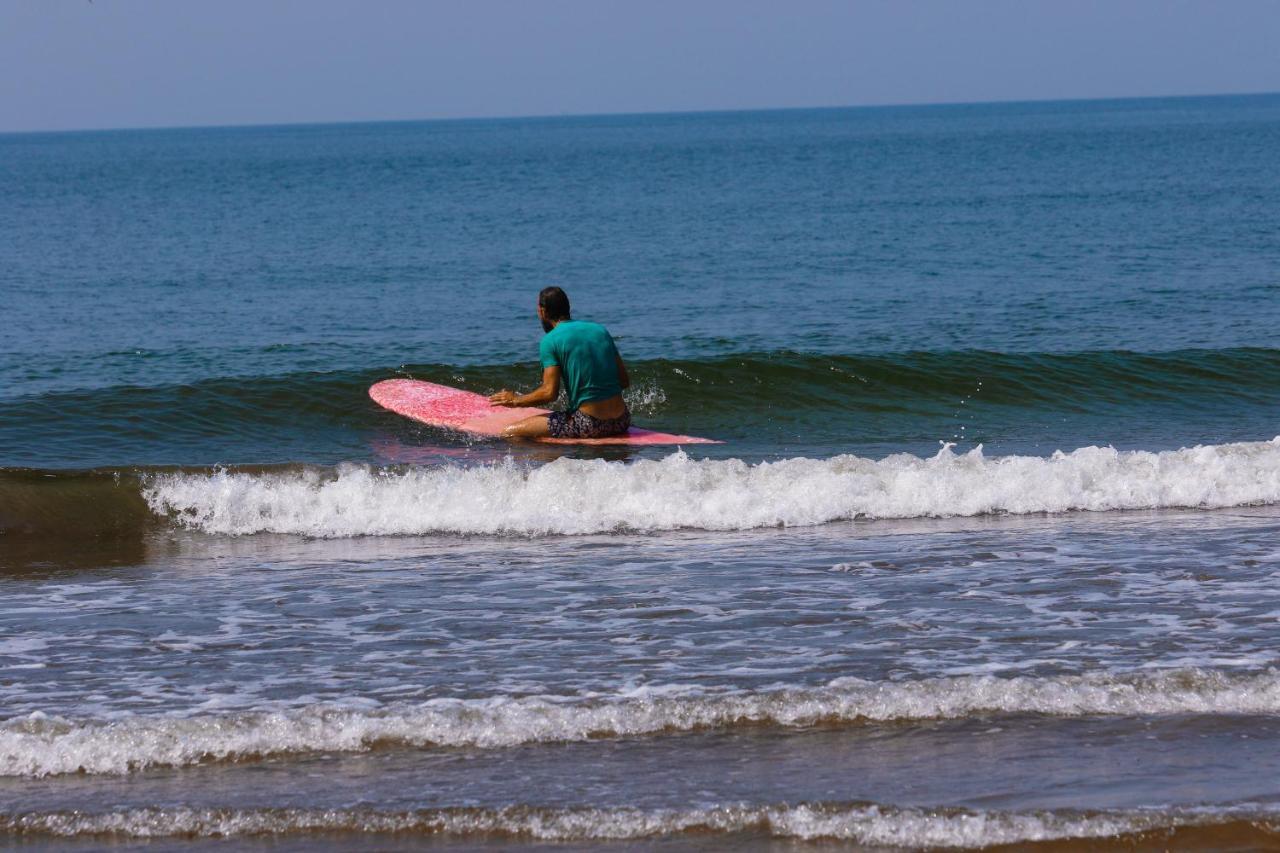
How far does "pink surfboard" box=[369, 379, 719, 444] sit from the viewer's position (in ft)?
41.1

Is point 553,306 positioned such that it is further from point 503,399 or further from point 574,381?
point 503,399

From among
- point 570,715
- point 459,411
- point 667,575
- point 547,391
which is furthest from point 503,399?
point 570,715

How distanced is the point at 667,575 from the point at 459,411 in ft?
18.7

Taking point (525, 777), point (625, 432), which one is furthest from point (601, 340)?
point (525, 777)

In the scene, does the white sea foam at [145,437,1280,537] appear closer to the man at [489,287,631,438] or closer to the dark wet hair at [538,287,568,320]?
the man at [489,287,631,438]

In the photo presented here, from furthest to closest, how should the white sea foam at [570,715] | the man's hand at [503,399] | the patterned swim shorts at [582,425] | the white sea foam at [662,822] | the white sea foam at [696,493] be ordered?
the man's hand at [503,399], the patterned swim shorts at [582,425], the white sea foam at [696,493], the white sea foam at [570,715], the white sea foam at [662,822]

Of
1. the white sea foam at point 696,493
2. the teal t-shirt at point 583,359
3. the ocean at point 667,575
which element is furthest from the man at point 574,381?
the white sea foam at point 696,493

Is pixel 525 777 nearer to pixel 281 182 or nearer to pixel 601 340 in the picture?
pixel 601 340

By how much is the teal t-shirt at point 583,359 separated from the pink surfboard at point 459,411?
1.40ft

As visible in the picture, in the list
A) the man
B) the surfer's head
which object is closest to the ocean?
the man

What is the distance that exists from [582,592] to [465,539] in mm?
2002

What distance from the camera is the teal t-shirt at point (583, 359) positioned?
1169 cm

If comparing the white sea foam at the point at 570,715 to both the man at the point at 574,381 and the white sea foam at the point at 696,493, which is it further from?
the man at the point at 574,381

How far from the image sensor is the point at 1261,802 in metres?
4.77
